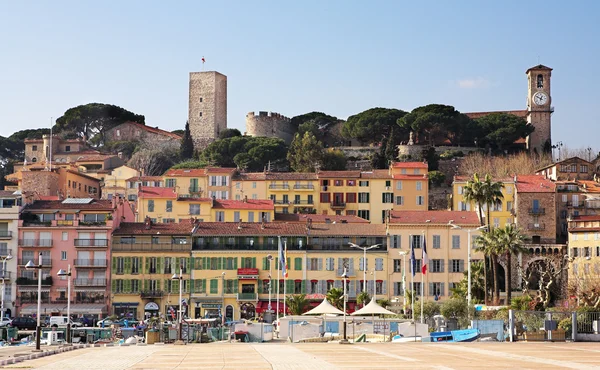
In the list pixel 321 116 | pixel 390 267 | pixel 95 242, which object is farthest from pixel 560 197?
pixel 321 116

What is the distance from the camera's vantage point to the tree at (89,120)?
180m

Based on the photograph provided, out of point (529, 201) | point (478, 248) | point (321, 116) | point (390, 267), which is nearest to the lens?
point (478, 248)

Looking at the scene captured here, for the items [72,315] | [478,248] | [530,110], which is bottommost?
[72,315]

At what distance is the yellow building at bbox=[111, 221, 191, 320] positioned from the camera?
93375mm

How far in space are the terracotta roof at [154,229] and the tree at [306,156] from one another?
154 ft

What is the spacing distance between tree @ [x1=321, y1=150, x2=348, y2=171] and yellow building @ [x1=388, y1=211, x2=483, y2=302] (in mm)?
49736

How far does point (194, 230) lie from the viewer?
95000mm

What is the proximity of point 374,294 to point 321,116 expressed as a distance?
94077 millimetres

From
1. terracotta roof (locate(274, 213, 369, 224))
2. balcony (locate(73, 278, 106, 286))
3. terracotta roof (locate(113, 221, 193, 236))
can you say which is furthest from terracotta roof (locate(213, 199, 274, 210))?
balcony (locate(73, 278, 106, 286))

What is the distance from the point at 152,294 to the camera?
93.1 meters

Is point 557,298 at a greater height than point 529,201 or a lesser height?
lesser

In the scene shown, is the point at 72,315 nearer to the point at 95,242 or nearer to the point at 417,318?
the point at 95,242

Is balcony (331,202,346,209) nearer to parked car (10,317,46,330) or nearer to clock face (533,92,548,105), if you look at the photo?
parked car (10,317,46,330)

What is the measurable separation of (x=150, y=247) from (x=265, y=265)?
377 inches
